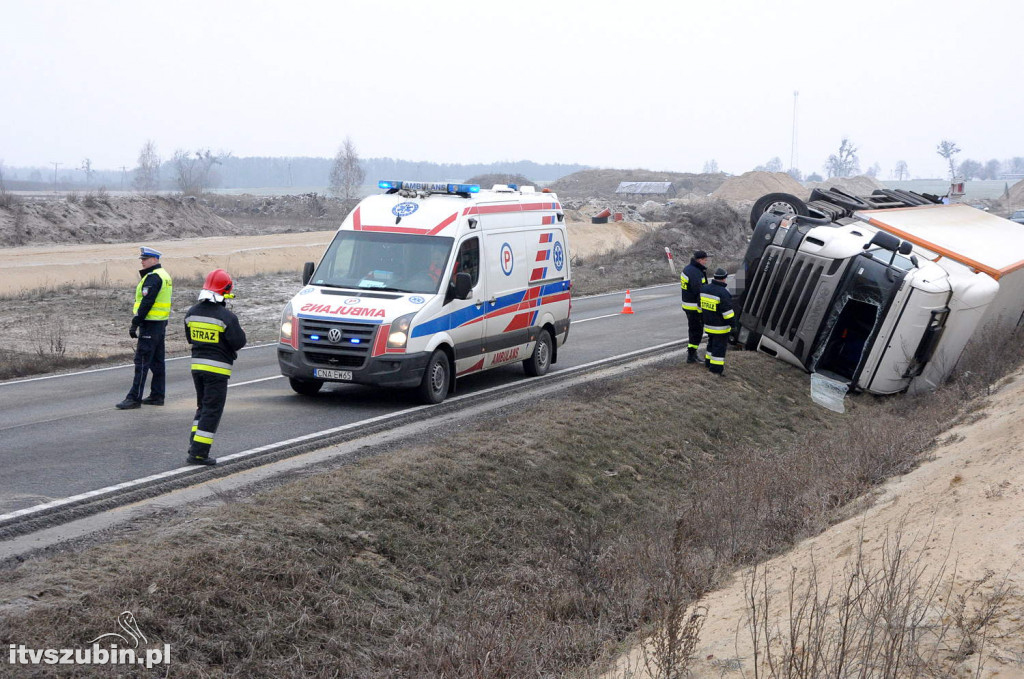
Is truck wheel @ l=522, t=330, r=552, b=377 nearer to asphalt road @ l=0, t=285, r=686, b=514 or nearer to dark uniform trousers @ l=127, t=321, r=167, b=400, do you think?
asphalt road @ l=0, t=285, r=686, b=514

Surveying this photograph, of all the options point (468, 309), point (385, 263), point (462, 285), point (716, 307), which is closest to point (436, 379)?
point (468, 309)

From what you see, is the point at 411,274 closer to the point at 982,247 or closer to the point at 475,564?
the point at 475,564

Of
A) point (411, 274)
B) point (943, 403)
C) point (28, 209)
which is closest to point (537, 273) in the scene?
point (411, 274)

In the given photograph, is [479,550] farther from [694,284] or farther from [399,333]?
[694,284]

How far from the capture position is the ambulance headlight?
1120 centimetres

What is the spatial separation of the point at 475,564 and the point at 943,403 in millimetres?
7742

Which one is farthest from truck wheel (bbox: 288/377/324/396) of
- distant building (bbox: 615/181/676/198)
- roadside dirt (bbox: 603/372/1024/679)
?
distant building (bbox: 615/181/676/198)

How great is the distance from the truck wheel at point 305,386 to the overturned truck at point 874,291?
7511 millimetres

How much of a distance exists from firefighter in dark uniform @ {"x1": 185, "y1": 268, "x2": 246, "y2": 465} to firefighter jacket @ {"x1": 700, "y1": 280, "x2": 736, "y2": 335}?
719cm

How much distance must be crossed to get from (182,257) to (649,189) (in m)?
86.6

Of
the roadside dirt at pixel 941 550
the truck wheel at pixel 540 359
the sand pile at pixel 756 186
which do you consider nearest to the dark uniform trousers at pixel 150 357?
the truck wheel at pixel 540 359

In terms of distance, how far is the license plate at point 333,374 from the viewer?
37.0ft

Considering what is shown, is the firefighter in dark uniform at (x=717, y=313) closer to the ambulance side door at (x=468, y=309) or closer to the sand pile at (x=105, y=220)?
the ambulance side door at (x=468, y=309)

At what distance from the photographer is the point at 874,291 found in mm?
13523
